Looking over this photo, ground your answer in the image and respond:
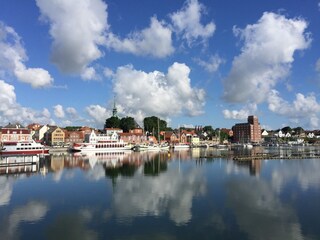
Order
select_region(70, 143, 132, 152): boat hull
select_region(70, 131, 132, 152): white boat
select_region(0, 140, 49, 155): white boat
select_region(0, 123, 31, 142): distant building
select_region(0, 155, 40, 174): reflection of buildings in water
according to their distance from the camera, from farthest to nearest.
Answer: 1. select_region(0, 123, 31, 142): distant building
2. select_region(70, 131, 132, 152): white boat
3. select_region(70, 143, 132, 152): boat hull
4. select_region(0, 140, 49, 155): white boat
5. select_region(0, 155, 40, 174): reflection of buildings in water

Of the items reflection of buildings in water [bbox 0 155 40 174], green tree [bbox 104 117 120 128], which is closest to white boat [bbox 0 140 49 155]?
reflection of buildings in water [bbox 0 155 40 174]

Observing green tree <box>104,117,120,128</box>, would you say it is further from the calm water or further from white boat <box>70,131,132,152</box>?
the calm water

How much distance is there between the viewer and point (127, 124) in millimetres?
158000

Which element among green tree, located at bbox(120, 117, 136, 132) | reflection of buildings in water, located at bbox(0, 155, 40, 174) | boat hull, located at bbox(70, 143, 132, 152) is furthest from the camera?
green tree, located at bbox(120, 117, 136, 132)

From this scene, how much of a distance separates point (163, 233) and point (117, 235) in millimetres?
3090

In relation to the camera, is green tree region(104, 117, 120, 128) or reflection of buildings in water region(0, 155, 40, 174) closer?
reflection of buildings in water region(0, 155, 40, 174)

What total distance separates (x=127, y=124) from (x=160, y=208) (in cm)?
13127

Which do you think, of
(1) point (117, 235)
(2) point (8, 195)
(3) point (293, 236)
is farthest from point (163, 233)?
(2) point (8, 195)

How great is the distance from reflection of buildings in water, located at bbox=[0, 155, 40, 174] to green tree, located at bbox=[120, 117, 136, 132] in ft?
285

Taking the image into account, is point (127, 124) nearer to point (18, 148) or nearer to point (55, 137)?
point (55, 137)

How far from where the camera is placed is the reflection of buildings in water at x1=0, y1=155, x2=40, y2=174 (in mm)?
53175

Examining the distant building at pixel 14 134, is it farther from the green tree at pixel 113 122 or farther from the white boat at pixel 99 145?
the green tree at pixel 113 122

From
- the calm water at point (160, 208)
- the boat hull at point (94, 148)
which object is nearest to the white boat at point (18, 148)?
the boat hull at point (94, 148)

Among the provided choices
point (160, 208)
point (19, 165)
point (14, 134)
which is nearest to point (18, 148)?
point (19, 165)
